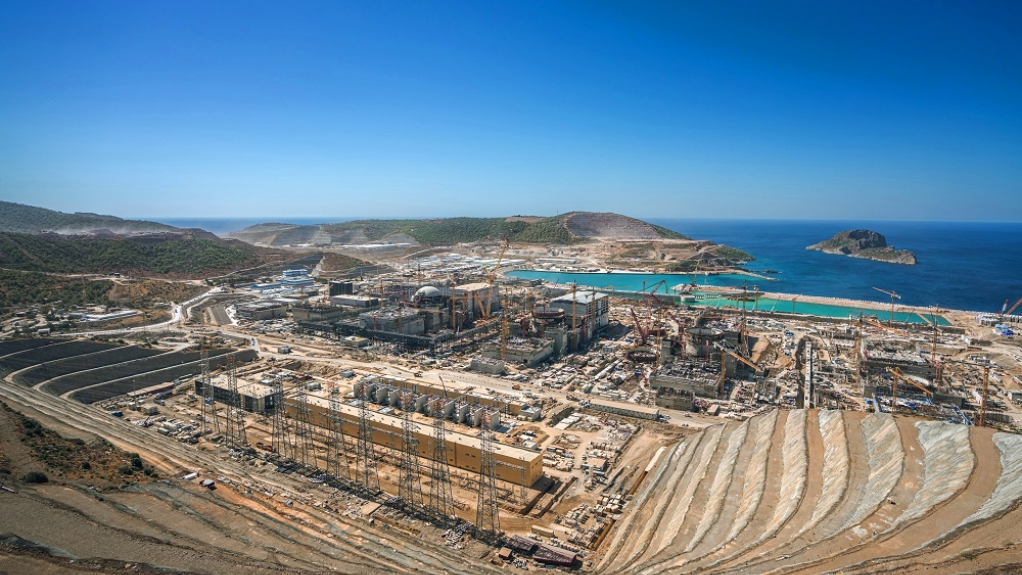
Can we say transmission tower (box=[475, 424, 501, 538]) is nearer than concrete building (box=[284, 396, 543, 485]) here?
Yes

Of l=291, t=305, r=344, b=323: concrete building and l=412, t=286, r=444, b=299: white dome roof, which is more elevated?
l=412, t=286, r=444, b=299: white dome roof

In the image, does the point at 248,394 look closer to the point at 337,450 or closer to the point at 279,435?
the point at 279,435

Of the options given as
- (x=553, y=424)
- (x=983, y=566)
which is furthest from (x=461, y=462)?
(x=983, y=566)

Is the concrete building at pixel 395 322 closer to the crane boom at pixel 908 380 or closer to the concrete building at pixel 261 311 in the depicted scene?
the concrete building at pixel 261 311

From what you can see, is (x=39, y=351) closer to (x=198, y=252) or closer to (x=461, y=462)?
(x=461, y=462)

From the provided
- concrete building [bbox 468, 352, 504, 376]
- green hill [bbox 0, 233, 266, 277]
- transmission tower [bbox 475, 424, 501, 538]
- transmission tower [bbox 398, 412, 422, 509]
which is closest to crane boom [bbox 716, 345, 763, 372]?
concrete building [bbox 468, 352, 504, 376]

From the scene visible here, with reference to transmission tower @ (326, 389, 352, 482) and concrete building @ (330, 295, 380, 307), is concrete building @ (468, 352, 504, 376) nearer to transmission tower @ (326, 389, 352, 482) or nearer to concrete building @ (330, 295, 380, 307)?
transmission tower @ (326, 389, 352, 482)

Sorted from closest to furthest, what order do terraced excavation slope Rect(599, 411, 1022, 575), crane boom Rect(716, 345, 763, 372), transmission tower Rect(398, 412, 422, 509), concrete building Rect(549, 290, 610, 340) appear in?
terraced excavation slope Rect(599, 411, 1022, 575) → transmission tower Rect(398, 412, 422, 509) → crane boom Rect(716, 345, 763, 372) → concrete building Rect(549, 290, 610, 340)
